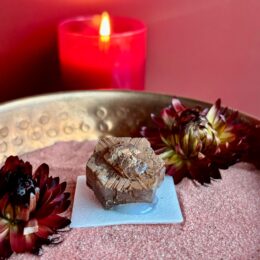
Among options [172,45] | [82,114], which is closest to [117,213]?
[82,114]

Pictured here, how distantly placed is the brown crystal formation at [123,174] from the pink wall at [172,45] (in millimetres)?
256

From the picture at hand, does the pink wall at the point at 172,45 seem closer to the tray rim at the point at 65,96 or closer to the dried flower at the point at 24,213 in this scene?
the tray rim at the point at 65,96

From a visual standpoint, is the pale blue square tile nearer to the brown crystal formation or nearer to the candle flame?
the brown crystal formation

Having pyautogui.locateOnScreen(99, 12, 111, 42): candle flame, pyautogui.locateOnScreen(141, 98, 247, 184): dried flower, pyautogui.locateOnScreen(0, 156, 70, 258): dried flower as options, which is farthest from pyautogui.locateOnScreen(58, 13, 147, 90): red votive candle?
pyautogui.locateOnScreen(0, 156, 70, 258): dried flower

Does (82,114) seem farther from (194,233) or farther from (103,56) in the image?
(194,233)

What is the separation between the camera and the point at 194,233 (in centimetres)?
48

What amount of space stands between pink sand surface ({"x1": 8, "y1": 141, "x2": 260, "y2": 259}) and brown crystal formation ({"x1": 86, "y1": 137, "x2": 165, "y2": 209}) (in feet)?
0.10

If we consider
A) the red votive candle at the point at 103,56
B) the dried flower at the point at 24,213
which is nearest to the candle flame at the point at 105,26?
the red votive candle at the point at 103,56

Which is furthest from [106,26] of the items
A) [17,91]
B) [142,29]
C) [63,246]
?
[63,246]

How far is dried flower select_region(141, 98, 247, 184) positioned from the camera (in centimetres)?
55

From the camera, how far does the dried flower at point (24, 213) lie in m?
0.45

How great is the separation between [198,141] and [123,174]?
0.33ft

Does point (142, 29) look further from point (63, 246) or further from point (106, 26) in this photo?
point (63, 246)

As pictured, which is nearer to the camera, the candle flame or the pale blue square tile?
the pale blue square tile
